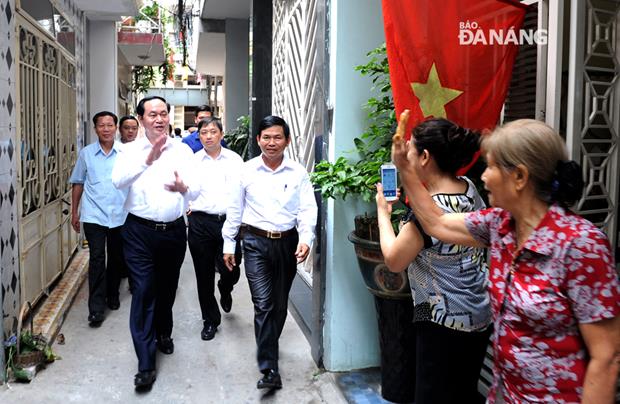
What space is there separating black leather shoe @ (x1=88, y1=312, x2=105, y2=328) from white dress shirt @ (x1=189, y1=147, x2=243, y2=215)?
1268 millimetres

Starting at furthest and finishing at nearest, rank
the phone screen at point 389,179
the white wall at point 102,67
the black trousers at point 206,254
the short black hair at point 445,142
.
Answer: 1. the white wall at point 102,67
2. the black trousers at point 206,254
3. the phone screen at point 389,179
4. the short black hair at point 445,142

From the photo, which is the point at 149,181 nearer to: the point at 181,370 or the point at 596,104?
the point at 181,370

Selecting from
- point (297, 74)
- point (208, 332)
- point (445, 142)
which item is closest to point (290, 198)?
point (208, 332)

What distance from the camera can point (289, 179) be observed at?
430cm

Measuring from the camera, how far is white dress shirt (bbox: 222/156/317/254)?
165 inches

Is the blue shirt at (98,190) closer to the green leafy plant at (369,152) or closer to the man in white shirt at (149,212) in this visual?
the man in white shirt at (149,212)

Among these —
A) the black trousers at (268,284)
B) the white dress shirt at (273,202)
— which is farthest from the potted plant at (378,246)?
the black trousers at (268,284)

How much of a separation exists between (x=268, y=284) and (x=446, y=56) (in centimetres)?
189

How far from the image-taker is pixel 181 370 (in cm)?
449

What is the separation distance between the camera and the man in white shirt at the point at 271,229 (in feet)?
13.4

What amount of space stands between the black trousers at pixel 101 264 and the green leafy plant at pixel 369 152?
2569 millimetres

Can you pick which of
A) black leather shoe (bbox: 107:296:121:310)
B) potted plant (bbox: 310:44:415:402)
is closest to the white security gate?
potted plant (bbox: 310:44:415:402)

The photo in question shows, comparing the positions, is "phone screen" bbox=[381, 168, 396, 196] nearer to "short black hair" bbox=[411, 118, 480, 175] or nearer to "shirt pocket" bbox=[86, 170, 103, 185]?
"short black hair" bbox=[411, 118, 480, 175]

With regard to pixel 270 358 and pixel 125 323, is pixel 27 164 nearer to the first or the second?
pixel 125 323
